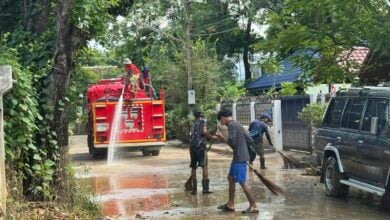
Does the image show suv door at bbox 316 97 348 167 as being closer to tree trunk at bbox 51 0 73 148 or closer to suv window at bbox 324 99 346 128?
suv window at bbox 324 99 346 128

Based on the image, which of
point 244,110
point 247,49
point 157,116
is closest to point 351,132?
point 157,116

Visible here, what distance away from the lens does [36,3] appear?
9.76 metres

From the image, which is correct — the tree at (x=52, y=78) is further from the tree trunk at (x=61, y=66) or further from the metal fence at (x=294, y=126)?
the metal fence at (x=294, y=126)

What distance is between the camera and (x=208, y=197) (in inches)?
452

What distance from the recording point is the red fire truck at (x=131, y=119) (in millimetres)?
19750

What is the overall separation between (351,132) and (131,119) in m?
10.9

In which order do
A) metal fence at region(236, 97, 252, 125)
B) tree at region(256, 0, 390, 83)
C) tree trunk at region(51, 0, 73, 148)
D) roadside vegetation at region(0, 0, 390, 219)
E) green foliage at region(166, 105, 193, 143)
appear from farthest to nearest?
1. green foliage at region(166, 105, 193, 143)
2. metal fence at region(236, 97, 252, 125)
3. tree at region(256, 0, 390, 83)
4. tree trunk at region(51, 0, 73, 148)
5. roadside vegetation at region(0, 0, 390, 219)

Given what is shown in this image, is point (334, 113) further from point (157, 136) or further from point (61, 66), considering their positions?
point (157, 136)

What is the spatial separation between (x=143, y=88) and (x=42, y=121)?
12.3 metres

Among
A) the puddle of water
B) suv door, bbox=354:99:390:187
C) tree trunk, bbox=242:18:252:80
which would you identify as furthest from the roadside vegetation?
tree trunk, bbox=242:18:252:80

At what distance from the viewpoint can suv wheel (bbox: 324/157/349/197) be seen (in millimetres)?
10743

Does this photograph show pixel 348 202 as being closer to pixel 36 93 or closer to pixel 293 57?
pixel 293 57

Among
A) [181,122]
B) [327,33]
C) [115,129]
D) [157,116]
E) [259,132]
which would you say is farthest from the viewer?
[181,122]

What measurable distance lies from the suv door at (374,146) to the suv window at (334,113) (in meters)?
0.96
